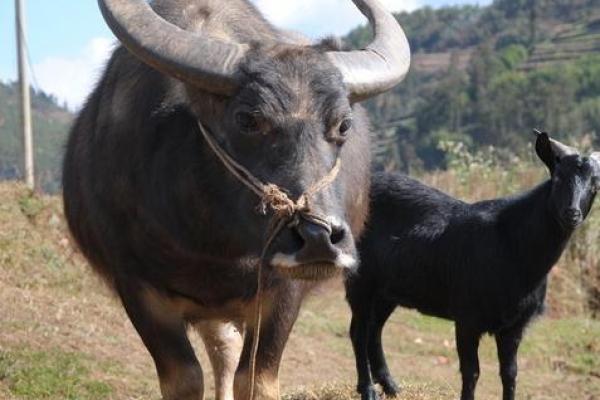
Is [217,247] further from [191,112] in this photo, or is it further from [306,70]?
[306,70]

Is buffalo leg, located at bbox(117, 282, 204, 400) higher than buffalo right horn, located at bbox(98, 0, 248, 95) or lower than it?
lower

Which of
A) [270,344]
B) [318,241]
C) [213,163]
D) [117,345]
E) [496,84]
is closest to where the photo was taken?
[318,241]

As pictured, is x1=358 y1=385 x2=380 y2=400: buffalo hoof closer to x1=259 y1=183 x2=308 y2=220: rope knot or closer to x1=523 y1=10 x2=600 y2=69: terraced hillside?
x1=259 y1=183 x2=308 y2=220: rope knot

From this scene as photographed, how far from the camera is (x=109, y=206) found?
16.9 ft

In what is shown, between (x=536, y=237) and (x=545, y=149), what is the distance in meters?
0.59

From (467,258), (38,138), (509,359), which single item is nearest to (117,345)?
(467,258)

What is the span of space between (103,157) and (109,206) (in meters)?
0.24

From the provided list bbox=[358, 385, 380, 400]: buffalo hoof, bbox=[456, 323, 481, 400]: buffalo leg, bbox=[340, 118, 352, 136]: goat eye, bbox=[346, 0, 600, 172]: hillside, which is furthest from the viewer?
bbox=[346, 0, 600, 172]: hillside

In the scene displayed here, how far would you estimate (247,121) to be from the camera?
417 cm

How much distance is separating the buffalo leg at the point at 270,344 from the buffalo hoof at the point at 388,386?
297 centimetres

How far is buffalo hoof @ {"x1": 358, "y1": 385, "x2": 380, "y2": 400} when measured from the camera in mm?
7457

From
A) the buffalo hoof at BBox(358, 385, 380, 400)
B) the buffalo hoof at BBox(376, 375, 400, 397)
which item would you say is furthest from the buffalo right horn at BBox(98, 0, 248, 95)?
the buffalo hoof at BBox(376, 375, 400, 397)

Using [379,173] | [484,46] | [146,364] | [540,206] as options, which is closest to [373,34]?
[540,206]

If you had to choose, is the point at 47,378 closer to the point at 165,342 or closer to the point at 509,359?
the point at 165,342
